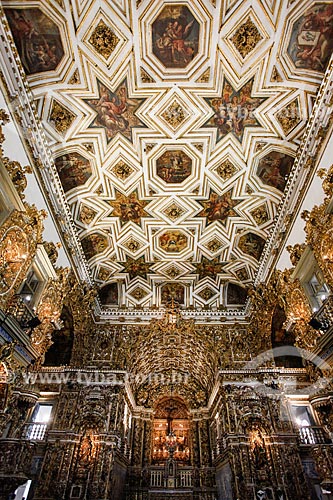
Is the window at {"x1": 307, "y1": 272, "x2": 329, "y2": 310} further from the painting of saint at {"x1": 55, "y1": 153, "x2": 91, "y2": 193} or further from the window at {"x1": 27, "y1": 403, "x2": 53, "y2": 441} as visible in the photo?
the window at {"x1": 27, "y1": 403, "x2": 53, "y2": 441}

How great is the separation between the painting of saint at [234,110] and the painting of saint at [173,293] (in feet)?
29.9

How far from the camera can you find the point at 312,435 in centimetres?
1335

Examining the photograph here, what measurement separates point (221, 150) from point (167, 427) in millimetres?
17855

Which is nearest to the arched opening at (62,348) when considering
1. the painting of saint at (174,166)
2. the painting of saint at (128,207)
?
the painting of saint at (128,207)

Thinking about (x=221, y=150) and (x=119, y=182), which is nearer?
(x=221, y=150)

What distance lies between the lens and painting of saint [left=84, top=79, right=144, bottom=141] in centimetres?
914

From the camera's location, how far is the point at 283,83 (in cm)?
866

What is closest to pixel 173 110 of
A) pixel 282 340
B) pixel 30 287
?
pixel 30 287

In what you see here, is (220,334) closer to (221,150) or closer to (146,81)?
(221,150)

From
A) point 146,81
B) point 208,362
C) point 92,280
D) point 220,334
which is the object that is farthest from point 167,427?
point 146,81

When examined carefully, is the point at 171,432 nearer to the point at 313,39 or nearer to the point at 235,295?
the point at 235,295

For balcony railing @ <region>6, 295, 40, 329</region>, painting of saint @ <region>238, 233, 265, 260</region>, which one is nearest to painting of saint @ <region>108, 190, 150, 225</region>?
painting of saint @ <region>238, 233, 265, 260</region>

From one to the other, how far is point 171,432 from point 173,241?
1269 cm

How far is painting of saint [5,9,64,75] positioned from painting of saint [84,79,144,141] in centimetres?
137
